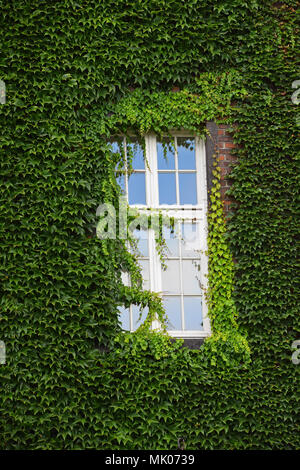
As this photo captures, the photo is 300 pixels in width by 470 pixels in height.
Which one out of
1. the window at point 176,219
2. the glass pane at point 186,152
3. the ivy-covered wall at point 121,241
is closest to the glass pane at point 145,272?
the window at point 176,219

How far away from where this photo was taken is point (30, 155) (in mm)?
7180

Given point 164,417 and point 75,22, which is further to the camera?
point 75,22

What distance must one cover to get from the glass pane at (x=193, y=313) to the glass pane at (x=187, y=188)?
3.50 ft

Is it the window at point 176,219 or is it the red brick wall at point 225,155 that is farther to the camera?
the red brick wall at point 225,155

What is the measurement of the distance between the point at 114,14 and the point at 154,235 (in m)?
2.40

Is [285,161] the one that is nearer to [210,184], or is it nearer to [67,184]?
[210,184]

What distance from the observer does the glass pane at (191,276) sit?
24.2 feet

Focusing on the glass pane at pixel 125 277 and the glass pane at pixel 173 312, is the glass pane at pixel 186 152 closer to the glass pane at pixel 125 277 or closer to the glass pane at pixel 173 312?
the glass pane at pixel 125 277

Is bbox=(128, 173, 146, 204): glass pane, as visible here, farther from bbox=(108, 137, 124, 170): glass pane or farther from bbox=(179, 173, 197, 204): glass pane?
bbox=(179, 173, 197, 204): glass pane

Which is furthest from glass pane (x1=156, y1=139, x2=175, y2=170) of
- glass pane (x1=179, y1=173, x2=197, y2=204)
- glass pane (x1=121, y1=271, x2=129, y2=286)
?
glass pane (x1=121, y1=271, x2=129, y2=286)

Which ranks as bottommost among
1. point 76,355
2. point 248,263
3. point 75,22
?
point 76,355

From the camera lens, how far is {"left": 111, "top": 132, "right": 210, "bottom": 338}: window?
7289mm

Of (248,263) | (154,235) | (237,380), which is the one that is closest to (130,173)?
(154,235)

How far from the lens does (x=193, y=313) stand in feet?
24.0
